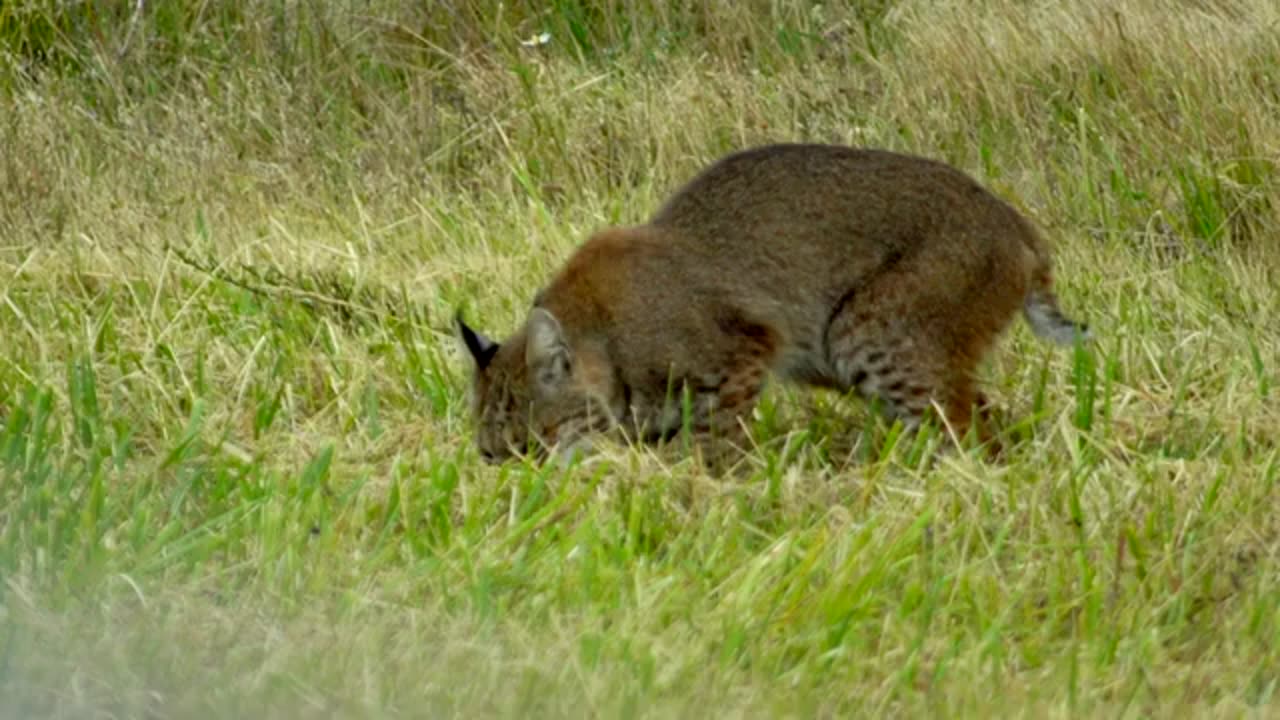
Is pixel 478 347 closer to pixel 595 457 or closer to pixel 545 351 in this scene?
Result: pixel 545 351

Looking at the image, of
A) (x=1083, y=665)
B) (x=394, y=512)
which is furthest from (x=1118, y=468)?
(x=394, y=512)

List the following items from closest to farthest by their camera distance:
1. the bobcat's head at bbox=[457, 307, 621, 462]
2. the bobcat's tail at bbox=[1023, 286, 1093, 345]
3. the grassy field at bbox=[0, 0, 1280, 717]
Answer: the grassy field at bbox=[0, 0, 1280, 717]
the bobcat's head at bbox=[457, 307, 621, 462]
the bobcat's tail at bbox=[1023, 286, 1093, 345]

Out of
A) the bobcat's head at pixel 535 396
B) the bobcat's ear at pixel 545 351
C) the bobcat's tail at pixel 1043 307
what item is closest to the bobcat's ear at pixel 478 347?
the bobcat's head at pixel 535 396

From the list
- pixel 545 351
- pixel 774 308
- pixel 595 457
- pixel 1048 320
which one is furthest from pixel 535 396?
pixel 1048 320

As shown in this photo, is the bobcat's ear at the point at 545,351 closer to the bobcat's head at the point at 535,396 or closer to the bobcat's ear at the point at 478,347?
the bobcat's head at the point at 535,396

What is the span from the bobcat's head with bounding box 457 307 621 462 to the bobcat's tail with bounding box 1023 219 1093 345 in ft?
3.66

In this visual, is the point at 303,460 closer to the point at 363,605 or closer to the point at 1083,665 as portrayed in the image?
the point at 363,605

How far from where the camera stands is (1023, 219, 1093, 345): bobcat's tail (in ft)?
19.1

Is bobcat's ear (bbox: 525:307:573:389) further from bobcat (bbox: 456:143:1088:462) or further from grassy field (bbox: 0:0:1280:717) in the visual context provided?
grassy field (bbox: 0:0:1280:717)

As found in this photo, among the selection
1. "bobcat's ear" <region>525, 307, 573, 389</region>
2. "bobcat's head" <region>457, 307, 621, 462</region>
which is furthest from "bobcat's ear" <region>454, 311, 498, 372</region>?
"bobcat's ear" <region>525, 307, 573, 389</region>

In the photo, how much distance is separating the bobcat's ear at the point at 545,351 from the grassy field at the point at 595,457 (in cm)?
23

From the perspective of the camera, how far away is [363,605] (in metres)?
4.09

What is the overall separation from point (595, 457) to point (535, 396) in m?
0.34

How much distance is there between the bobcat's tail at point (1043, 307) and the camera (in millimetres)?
5832
